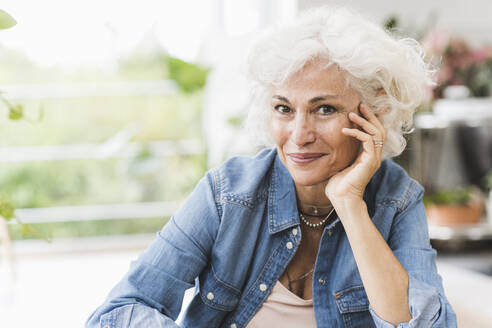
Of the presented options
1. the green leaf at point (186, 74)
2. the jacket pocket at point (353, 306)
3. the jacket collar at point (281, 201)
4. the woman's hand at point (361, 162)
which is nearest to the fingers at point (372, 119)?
the woman's hand at point (361, 162)

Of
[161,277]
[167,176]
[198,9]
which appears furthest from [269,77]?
[167,176]

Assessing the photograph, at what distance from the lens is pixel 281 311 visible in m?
1.41

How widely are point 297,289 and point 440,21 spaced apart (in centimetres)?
343

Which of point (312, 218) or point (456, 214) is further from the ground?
point (312, 218)

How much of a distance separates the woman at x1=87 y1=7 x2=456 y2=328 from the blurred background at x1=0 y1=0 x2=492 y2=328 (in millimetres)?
1664

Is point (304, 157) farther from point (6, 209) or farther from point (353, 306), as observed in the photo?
point (6, 209)

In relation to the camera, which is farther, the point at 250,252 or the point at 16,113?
the point at 250,252

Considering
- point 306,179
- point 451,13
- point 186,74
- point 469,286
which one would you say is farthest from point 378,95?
point 451,13

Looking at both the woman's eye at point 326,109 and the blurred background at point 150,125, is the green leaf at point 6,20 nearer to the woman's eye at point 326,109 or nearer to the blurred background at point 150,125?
the woman's eye at point 326,109

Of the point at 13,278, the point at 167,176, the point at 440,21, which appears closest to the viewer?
the point at 13,278

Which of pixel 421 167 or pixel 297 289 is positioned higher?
pixel 297 289

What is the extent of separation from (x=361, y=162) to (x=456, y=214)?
7.91 feet

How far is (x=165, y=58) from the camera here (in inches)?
151

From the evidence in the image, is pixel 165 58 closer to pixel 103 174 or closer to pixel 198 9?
pixel 198 9
